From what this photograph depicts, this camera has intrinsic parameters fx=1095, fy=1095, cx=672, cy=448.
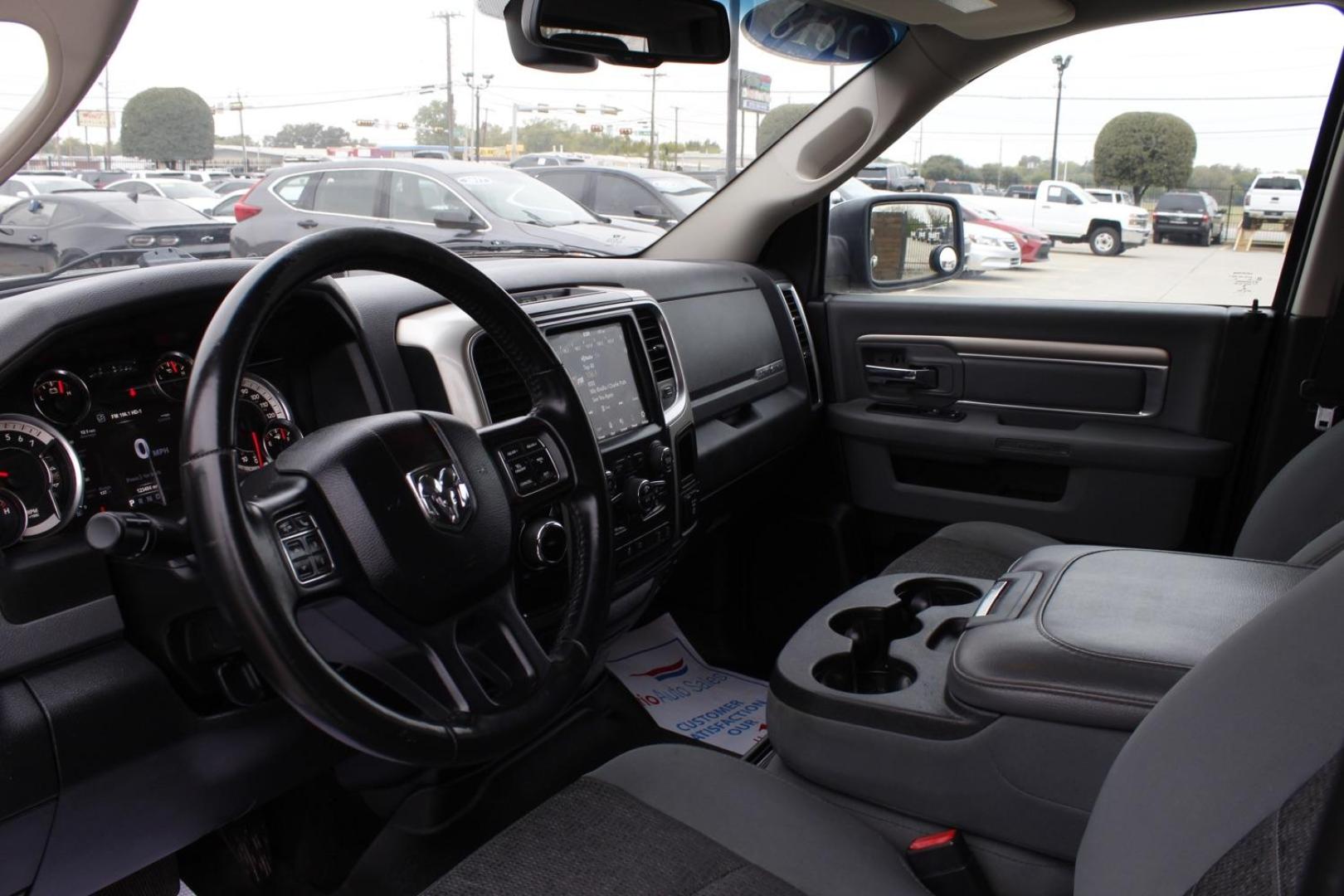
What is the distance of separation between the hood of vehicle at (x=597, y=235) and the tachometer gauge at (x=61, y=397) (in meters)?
1.34

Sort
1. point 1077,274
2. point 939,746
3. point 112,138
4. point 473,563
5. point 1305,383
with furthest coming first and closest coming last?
point 1077,274, point 1305,383, point 112,138, point 939,746, point 473,563

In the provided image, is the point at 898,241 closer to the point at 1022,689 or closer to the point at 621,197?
the point at 621,197

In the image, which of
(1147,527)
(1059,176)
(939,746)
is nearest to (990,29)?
(1059,176)

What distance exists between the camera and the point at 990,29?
7.99ft

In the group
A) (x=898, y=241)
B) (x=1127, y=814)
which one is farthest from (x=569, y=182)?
(x=1127, y=814)

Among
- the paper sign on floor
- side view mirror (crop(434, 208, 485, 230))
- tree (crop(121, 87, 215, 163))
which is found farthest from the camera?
the paper sign on floor

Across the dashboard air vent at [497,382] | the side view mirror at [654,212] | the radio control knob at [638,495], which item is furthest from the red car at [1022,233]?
the dashboard air vent at [497,382]

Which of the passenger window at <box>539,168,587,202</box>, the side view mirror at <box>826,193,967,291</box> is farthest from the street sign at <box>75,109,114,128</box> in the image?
the side view mirror at <box>826,193,967,291</box>

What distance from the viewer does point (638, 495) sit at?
1.94 metres

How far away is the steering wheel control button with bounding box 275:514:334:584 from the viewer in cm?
110

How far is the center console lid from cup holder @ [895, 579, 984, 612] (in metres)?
0.33

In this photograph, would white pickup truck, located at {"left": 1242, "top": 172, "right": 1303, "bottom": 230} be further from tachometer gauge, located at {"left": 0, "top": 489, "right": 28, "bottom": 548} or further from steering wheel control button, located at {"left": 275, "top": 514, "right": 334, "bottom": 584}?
tachometer gauge, located at {"left": 0, "top": 489, "right": 28, "bottom": 548}

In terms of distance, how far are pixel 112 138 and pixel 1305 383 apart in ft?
8.11

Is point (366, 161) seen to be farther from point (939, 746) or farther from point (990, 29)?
point (939, 746)
